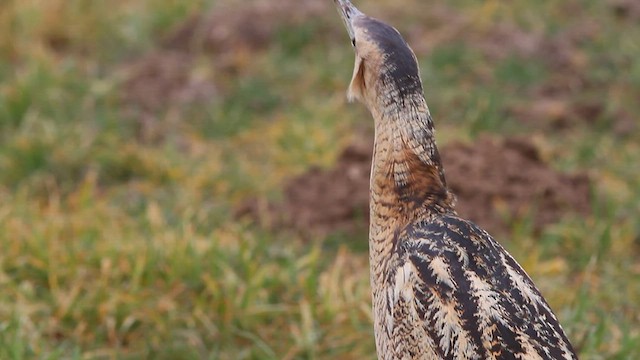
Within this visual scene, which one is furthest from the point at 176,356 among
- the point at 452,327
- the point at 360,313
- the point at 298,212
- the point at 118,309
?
the point at 452,327

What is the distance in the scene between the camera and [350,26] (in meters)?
3.72

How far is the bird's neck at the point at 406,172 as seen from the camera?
352cm

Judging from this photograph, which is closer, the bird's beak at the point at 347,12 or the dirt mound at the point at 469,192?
the bird's beak at the point at 347,12

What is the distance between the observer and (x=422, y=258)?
10.7ft

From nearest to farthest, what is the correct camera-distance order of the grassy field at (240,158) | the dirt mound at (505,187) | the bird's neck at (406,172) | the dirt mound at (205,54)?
1. the bird's neck at (406,172)
2. the grassy field at (240,158)
3. the dirt mound at (505,187)
4. the dirt mound at (205,54)

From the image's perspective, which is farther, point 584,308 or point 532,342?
point 584,308

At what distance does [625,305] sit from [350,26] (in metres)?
2.52

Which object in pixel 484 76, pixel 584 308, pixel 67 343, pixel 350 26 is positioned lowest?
pixel 67 343

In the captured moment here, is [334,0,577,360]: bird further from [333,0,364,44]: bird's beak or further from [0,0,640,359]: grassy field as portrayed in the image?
[0,0,640,359]: grassy field

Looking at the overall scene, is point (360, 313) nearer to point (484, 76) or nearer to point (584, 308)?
point (584, 308)

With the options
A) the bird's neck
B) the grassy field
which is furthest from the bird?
the grassy field

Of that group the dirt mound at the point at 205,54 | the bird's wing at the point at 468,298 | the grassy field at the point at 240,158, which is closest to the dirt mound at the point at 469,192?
the grassy field at the point at 240,158

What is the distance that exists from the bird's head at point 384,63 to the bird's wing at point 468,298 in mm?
460

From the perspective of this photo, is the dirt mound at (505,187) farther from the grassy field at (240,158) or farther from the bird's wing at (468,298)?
the bird's wing at (468,298)
